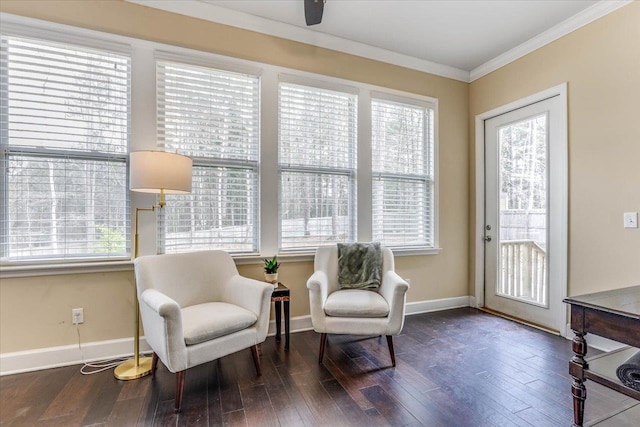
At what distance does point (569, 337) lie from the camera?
108 inches

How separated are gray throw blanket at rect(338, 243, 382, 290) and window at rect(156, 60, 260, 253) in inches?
32.6

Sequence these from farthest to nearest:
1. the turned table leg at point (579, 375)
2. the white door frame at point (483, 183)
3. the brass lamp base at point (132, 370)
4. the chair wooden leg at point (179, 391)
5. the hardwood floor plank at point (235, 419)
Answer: the white door frame at point (483, 183) < the brass lamp base at point (132, 370) < the chair wooden leg at point (179, 391) < the hardwood floor plank at point (235, 419) < the turned table leg at point (579, 375)

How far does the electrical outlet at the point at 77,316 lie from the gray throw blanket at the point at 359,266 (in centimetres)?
202

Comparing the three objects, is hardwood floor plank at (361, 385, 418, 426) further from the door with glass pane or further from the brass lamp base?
the door with glass pane

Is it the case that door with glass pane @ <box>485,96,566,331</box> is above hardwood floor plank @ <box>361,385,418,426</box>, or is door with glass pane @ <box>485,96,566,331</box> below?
above

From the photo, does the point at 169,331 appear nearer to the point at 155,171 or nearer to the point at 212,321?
the point at 212,321

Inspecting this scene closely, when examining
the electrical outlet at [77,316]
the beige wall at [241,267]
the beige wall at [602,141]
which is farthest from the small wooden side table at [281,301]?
the beige wall at [602,141]

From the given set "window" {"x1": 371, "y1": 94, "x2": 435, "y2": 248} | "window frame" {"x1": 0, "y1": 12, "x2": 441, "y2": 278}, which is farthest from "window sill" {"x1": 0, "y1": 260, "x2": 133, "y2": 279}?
"window" {"x1": 371, "y1": 94, "x2": 435, "y2": 248}

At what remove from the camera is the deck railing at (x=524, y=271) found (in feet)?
10.1

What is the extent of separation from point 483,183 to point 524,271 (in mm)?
1079

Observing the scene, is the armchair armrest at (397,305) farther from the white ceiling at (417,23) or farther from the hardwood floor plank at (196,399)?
the white ceiling at (417,23)

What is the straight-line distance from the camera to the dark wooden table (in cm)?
133

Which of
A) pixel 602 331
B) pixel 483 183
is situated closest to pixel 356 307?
pixel 602 331

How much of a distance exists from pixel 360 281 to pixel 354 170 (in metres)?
1.16
